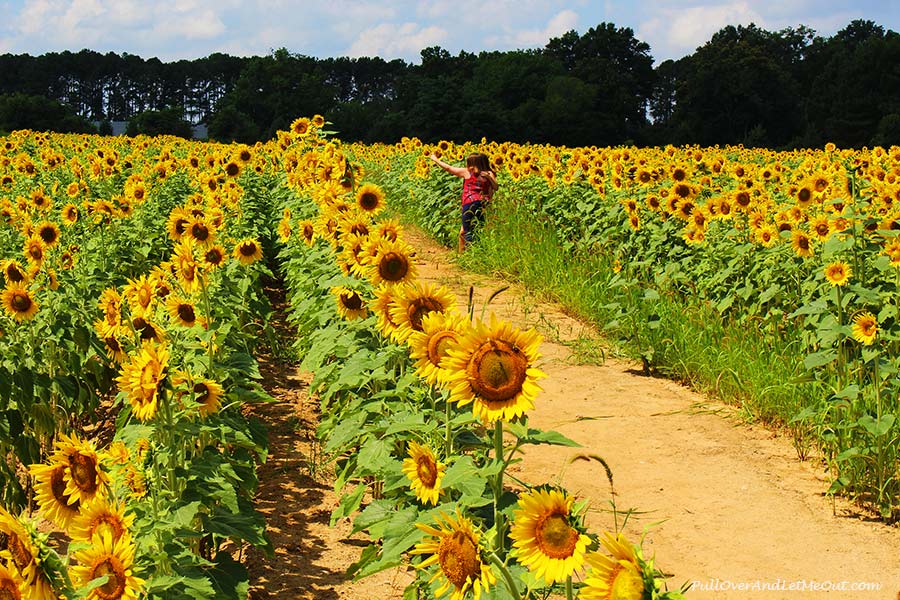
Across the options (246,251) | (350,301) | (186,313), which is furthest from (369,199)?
(186,313)

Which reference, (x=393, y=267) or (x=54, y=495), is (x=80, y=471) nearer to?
(x=54, y=495)

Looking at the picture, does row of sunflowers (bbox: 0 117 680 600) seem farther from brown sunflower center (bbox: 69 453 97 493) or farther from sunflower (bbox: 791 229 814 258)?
sunflower (bbox: 791 229 814 258)

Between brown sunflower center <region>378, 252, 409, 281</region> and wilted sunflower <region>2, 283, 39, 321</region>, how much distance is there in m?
2.14

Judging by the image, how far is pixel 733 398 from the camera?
21.3 ft

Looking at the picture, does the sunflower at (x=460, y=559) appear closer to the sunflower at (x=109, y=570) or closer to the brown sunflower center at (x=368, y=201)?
the sunflower at (x=109, y=570)

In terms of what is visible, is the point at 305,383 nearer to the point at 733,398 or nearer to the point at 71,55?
the point at 733,398

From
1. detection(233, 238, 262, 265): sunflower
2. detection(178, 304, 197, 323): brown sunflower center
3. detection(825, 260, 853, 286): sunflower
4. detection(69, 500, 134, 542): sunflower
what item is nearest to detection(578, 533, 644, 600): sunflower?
detection(69, 500, 134, 542): sunflower

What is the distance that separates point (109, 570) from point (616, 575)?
1211 mm

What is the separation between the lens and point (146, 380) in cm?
303

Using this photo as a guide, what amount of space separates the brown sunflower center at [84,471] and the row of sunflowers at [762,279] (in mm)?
3719

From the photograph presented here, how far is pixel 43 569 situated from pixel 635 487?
12.6 ft

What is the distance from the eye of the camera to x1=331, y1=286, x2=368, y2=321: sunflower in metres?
4.53

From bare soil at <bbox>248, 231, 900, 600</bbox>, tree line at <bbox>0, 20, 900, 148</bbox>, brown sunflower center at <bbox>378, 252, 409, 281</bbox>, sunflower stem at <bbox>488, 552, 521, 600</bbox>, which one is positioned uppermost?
tree line at <bbox>0, 20, 900, 148</bbox>

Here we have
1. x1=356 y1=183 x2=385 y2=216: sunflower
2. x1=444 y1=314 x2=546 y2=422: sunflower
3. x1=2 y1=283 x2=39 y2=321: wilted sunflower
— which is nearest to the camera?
x1=444 y1=314 x2=546 y2=422: sunflower
